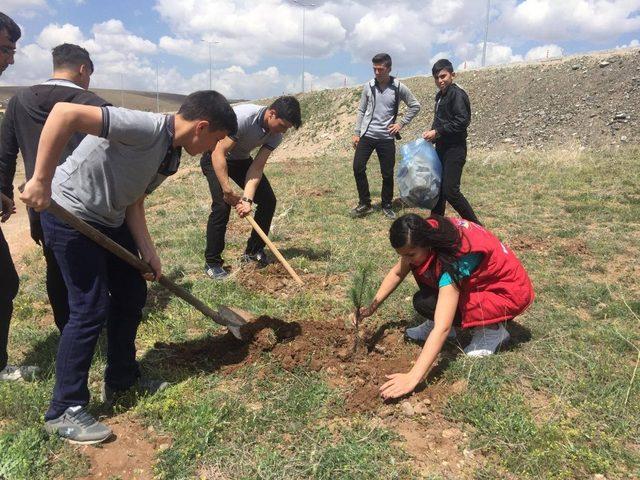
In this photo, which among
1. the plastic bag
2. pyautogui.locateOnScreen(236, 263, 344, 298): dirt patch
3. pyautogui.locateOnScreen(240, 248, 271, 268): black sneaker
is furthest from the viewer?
the plastic bag

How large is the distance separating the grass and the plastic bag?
2.18 ft

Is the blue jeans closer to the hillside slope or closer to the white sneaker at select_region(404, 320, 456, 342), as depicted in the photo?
the white sneaker at select_region(404, 320, 456, 342)

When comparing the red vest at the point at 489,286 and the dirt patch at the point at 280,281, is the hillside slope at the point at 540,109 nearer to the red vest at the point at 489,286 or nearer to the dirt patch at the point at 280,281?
the dirt patch at the point at 280,281

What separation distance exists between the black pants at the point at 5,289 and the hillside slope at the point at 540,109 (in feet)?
52.0

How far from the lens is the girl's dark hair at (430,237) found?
258 cm

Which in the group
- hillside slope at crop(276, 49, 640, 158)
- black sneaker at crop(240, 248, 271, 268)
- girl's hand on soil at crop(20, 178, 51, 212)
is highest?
hillside slope at crop(276, 49, 640, 158)

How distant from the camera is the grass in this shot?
219 cm

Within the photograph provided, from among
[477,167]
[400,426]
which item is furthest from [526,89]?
[400,426]

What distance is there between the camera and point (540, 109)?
19156 millimetres

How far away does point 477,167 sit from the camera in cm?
1052

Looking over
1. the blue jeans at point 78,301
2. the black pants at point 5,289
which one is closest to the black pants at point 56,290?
the black pants at point 5,289

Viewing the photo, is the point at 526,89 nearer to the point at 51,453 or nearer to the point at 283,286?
the point at 283,286

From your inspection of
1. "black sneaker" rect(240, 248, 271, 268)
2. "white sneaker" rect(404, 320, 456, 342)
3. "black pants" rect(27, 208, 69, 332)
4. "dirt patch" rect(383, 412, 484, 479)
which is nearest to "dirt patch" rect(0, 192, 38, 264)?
"black pants" rect(27, 208, 69, 332)

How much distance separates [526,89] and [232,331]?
22.3 m
